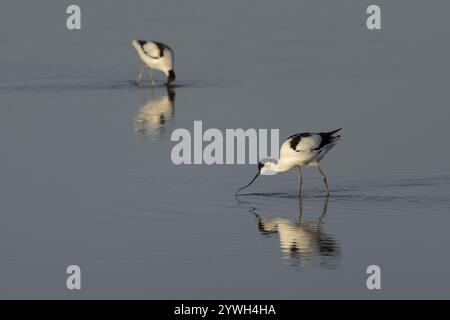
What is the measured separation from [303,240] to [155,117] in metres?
9.89

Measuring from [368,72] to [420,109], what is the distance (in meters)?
5.03

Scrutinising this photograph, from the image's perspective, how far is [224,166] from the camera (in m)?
21.6

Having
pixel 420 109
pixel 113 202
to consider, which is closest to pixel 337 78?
pixel 420 109

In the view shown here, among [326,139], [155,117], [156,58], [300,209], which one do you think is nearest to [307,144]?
[326,139]

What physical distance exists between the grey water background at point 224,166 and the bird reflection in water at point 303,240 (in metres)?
0.03

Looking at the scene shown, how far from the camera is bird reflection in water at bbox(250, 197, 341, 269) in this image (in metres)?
15.6

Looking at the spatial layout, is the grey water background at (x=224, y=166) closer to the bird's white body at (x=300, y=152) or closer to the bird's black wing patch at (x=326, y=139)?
the bird's white body at (x=300, y=152)

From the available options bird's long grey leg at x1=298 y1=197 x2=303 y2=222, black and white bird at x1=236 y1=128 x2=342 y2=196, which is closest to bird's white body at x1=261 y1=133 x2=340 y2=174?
black and white bird at x1=236 y1=128 x2=342 y2=196

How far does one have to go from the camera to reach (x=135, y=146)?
75.5 feet

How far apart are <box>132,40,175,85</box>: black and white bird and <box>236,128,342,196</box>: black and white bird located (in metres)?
10.6

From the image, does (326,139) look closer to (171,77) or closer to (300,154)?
(300,154)

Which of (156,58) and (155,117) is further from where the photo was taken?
(156,58)
